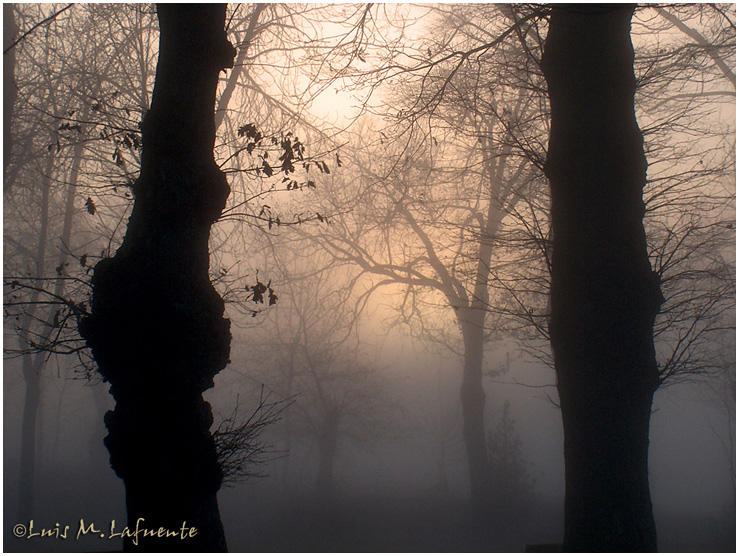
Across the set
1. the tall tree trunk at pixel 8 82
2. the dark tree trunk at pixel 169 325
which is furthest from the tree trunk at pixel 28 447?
the dark tree trunk at pixel 169 325

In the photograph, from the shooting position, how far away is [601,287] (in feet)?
14.5

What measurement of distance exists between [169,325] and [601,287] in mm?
3469

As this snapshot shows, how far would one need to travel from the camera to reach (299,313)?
20125 millimetres

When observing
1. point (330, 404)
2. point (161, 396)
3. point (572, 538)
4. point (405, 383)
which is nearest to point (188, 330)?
point (161, 396)

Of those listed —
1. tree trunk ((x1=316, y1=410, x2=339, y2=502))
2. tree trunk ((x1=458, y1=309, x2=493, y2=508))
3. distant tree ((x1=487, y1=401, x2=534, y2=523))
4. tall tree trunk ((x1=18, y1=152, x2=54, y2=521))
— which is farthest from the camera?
tree trunk ((x1=316, y1=410, x2=339, y2=502))

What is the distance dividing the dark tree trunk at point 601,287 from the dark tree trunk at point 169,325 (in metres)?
2.91

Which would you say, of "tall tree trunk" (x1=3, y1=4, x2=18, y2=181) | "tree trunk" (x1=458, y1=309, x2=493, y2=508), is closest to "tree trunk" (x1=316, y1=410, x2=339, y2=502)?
"tree trunk" (x1=458, y1=309, x2=493, y2=508)

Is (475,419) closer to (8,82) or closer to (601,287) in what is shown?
(601,287)

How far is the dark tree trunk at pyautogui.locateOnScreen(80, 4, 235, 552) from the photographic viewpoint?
3887 millimetres

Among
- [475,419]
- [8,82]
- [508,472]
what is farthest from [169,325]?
[508,472]

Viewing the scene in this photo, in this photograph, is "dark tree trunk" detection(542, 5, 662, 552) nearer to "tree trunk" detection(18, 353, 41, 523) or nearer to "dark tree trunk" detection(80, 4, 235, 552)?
"dark tree trunk" detection(80, 4, 235, 552)

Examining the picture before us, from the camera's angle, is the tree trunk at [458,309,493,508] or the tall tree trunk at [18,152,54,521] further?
the tree trunk at [458,309,493,508]

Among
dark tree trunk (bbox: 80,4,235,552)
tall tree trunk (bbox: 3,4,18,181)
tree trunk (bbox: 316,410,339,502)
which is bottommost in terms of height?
tree trunk (bbox: 316,410,339,502)

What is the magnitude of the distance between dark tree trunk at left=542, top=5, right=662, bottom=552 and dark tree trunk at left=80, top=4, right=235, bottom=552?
291 cm
